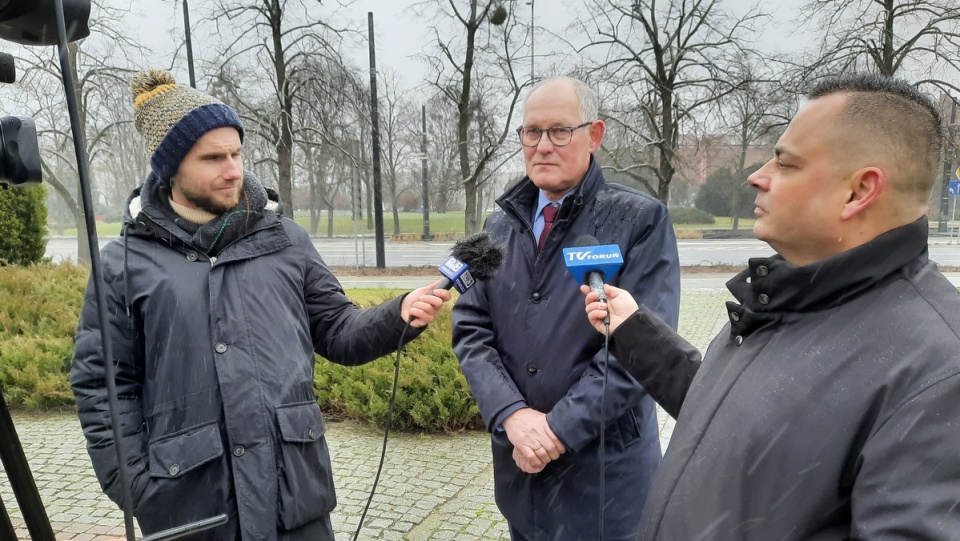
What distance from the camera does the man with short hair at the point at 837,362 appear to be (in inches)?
40.3

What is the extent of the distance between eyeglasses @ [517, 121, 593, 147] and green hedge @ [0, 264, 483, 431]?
3.15 m

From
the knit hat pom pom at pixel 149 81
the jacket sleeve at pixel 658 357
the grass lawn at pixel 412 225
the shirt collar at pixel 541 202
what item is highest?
the knit hat pom pom at pixel 149 81

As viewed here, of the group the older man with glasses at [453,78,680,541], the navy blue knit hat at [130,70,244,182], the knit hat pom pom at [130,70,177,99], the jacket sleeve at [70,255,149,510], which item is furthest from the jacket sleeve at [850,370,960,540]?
the knit hat pom pom at [130,70,177,99]

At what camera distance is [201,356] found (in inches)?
76.8

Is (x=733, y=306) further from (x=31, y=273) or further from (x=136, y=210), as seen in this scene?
(x=31, y=273)

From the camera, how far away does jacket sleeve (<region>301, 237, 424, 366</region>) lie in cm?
234

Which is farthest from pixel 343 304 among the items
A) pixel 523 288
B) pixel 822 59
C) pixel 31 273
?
pixel 822 59

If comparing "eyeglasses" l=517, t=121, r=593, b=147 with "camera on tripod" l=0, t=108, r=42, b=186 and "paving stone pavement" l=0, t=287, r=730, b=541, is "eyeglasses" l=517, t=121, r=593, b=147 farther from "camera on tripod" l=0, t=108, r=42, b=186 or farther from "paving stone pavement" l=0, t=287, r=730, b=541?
"paving stone pavement" l=0, t=287, r=730, b=541

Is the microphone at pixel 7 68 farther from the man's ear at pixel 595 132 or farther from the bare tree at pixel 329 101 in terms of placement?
the bare tree at pixel 329 101

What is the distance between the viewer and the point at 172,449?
1.90 meters

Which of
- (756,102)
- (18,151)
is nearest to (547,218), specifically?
(18,151)

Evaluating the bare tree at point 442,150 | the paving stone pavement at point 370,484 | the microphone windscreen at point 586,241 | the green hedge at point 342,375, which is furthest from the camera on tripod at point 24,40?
the bare tree at point 442,150

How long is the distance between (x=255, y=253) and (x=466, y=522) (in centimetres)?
260

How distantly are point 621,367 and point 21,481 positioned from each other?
1665 mm
